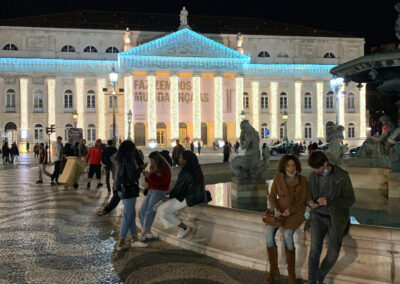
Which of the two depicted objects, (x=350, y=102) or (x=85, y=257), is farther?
(x=350, y=102)

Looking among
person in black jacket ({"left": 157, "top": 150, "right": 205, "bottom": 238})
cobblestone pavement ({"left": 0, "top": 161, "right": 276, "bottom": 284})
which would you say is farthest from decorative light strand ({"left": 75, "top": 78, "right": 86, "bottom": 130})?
person in black jacket ({"left": 157, "top": 150, "right": 205, "bottom": 238})

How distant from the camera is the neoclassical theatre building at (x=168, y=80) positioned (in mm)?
53031

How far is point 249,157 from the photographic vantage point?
12.0m

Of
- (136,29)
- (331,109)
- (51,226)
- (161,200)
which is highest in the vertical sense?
(136,29)

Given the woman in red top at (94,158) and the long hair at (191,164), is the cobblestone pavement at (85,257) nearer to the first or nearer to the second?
the long hair at (191,164)

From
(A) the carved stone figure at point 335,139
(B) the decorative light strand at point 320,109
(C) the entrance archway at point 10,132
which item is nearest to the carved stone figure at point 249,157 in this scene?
(A) the carved stone figure at point 335,139

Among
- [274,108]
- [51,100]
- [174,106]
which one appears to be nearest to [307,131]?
[274,108]

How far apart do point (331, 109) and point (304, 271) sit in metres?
58.2

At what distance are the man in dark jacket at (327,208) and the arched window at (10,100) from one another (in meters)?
54.5

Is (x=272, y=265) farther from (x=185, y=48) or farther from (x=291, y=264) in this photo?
(x=185, y=48)

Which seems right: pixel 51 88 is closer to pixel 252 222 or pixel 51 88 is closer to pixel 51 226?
pixel 51 226

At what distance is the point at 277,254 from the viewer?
232 inches

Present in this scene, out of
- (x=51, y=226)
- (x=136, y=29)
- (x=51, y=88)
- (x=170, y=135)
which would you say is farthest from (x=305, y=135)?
(x=51, y=226)

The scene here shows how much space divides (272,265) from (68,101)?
175 ft
